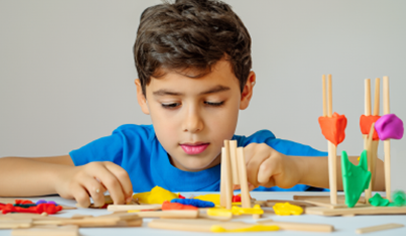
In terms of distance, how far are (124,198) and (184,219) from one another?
229mm

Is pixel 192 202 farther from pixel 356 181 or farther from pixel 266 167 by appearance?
pixel 356 181

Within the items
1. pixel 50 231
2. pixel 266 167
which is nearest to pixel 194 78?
pixel 266 167

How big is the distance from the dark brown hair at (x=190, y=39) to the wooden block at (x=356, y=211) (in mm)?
437

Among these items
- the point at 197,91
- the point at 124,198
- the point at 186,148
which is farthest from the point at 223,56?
the point at 124,198

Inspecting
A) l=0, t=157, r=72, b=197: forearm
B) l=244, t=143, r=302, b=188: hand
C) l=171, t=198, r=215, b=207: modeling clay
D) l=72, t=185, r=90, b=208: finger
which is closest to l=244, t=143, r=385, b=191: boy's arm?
l=244, t=143, r=302, b=188: hand

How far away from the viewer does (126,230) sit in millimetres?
523

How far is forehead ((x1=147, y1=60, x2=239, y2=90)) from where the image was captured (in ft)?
2.97

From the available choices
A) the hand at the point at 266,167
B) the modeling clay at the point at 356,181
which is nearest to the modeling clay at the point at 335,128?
the modeling clay at the point at 356,181

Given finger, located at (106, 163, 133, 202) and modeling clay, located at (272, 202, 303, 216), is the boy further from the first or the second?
modeling clay, located at (272, 202, 303, 216)

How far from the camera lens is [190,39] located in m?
0.95

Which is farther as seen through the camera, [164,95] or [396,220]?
[164,95]

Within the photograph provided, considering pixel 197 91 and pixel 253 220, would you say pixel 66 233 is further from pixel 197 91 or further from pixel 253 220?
pixel 197 91

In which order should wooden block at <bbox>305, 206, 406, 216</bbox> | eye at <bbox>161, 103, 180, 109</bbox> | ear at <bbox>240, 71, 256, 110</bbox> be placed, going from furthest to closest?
ear at <bbox>240, 71, 256, 110</bbox> → eye at <bbox>161, 103, 180, 109</bbox> → wooden block at <bbox>305, 206, 406, 216</bbox>

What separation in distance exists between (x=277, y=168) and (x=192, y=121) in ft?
0.74
